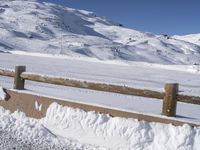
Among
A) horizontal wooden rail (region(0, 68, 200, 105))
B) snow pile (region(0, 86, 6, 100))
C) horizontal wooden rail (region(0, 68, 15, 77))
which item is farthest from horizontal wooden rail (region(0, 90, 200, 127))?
horizontal wooden rail (region(0, 68, 15, 77))

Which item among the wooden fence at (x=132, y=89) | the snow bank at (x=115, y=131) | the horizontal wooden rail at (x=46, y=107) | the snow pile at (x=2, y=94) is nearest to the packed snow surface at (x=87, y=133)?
the snow bank at (x=115, y=131)

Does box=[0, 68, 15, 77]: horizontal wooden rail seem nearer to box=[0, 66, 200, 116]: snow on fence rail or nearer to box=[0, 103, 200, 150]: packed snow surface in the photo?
box=[0, 66, 200, 116]: snow on fence rail

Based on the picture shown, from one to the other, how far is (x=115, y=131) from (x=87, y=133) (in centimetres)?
60

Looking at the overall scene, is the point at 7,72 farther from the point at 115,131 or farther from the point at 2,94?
the point at 115,131

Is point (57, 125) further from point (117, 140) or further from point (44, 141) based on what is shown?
point (117, 140)

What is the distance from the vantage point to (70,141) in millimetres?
8023

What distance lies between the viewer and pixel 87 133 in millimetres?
8086

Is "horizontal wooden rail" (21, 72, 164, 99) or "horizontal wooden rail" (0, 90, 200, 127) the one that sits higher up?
"horizontal wooden rail" (21, 72, 164, 99)

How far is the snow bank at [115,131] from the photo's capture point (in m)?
7.16

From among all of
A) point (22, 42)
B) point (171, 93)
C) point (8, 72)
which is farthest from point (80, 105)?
point (22, 42)

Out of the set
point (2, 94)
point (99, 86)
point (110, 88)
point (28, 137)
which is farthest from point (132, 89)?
point (2, 94)

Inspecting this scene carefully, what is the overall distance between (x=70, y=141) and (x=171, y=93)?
2.05 meters

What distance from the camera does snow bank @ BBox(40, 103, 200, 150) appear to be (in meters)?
7.16

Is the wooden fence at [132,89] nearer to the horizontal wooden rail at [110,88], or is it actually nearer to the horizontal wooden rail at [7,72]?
the horizontal wooden rail at [110,88]
